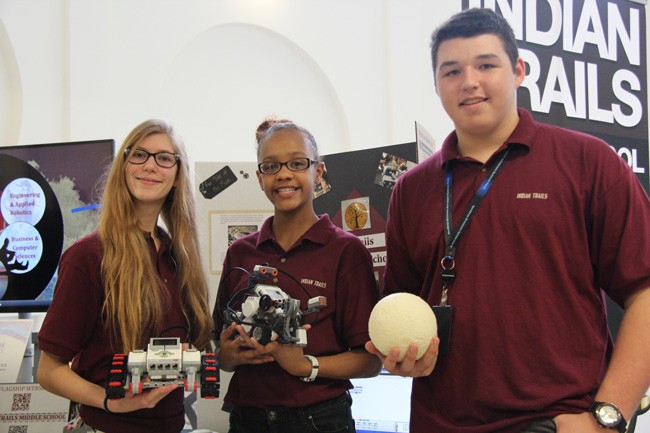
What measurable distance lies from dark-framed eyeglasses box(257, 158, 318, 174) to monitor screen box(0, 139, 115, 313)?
55.4 inches

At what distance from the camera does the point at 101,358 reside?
6.35 feet

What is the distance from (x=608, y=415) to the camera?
1472 mm

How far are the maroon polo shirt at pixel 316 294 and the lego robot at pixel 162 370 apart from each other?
314 mm

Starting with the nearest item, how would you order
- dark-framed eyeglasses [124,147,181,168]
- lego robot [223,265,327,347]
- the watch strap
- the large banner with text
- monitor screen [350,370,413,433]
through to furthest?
1. lego robot [223,265,327,347]
2. the watch strap
3. dark-framed eyeglasses [124,147,181,168]
4. monitor screen [350,370,413,433]
5. the large banner with text

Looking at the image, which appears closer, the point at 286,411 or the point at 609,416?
the point at 609,416

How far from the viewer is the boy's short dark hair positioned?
178 cm

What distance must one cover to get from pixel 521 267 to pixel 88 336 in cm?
126

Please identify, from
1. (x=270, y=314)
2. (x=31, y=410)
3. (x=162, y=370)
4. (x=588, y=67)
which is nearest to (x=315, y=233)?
(x=270, y=314)

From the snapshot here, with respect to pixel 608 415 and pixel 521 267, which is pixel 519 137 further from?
pixel 608 415

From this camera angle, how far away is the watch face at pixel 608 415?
4.81 feet

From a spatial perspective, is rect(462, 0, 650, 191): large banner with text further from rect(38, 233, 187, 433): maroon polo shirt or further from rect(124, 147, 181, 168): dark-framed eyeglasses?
rect(38, 233, 187, 433): maroon polo shirt

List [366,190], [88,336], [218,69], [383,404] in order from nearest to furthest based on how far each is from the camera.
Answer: [88,336] → [383,404] → [366,190] → [218,69]

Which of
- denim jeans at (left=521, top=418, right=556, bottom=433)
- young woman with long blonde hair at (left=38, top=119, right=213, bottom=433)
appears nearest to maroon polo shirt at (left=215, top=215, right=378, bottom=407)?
young woman with long blonde hair at (left=38, top=119, right=213, bottom=433)

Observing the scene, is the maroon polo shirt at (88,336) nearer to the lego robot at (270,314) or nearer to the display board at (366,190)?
the lego robot at (270,314)
